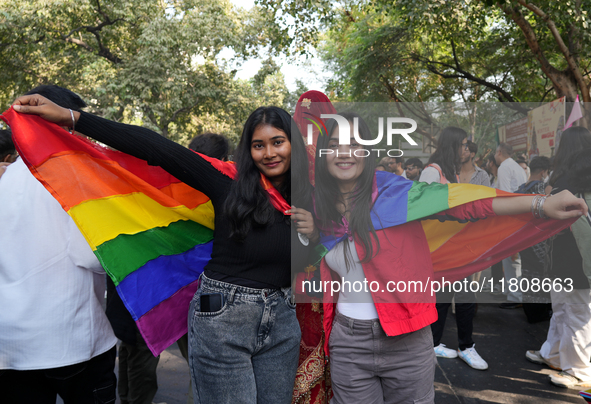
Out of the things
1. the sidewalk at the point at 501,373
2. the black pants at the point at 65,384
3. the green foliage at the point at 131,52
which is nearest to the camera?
the black pants at the point at 65,384

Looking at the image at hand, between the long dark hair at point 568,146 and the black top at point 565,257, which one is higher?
the long dark hair at point 568,146

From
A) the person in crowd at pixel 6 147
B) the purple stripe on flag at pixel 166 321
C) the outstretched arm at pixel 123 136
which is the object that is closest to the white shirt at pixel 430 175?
the outstretched arm at pixel 123 136

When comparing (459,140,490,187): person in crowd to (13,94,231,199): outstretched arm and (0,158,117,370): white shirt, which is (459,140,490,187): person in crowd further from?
(0,158,117,370): white shirt

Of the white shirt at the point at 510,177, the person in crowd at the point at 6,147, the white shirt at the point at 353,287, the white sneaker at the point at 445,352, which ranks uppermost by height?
the person in crowd at the point at 6,147

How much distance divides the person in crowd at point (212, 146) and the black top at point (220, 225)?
1.02 meters

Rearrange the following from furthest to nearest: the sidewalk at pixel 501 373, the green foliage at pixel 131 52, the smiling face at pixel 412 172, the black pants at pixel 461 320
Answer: the green foliage at pixel 131 52 < the black pants at pixel 461 320 < the sidewalk at pixel 501 373 < the smiling face at pixel 412 172

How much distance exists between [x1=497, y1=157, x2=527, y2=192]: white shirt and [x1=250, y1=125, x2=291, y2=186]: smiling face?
0.97 m

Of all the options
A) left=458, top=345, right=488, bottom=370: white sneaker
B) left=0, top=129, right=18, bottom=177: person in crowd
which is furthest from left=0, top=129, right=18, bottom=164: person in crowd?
left=458, top=345, right=488, bottom=370: white sneaker

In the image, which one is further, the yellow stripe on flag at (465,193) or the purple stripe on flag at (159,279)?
the purple stripe on flag at (159,279)

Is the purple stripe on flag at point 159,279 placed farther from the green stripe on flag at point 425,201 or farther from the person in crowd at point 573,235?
the person in crowd at point 573,235

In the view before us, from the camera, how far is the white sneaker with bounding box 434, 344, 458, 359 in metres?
4.08

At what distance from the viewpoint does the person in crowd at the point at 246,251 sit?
1.70 metres

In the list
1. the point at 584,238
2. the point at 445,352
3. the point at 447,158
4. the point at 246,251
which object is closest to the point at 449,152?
the point at 447,158

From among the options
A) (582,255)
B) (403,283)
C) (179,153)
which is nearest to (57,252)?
(179,153)
